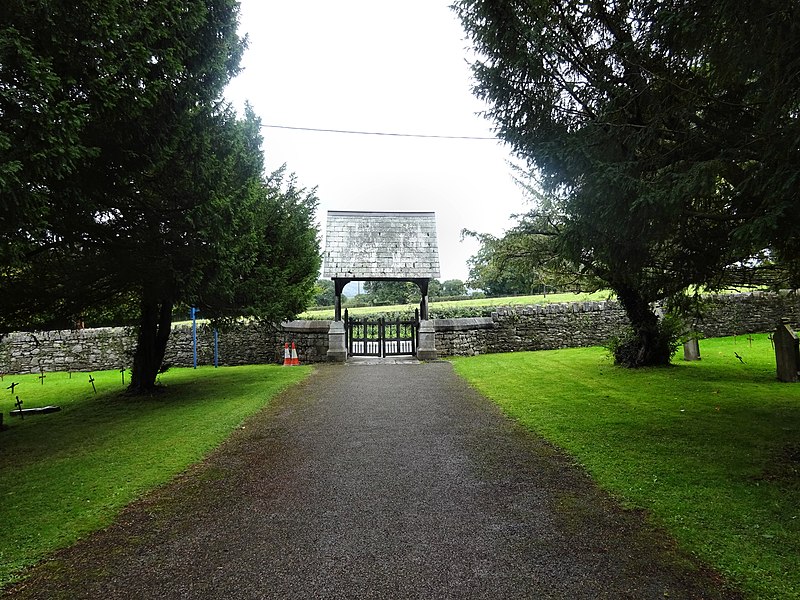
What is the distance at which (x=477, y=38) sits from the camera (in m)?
6.71

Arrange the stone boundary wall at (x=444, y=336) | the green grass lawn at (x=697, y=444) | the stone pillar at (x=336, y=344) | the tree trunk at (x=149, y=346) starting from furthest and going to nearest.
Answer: the stone boundary wall at (x=444, y=336)
the stone pillar at (x=336, y=344)
the tree trunk at (x=149, y=346)
the green grass lawn at (x=697, y=444)

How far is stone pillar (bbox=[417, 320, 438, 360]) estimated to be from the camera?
16297 mm

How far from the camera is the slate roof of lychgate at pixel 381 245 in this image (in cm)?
1698

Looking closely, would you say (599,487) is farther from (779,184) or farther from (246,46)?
(246,46)

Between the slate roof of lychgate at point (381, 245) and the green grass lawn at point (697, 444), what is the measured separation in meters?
6.37

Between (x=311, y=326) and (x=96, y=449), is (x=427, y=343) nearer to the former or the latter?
(x=311, y=326)

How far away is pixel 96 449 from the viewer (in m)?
6.45

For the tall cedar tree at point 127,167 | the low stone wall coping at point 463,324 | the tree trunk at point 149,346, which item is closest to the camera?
the tall cedar tree at point 127,167

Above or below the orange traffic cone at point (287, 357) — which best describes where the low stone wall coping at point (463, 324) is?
above

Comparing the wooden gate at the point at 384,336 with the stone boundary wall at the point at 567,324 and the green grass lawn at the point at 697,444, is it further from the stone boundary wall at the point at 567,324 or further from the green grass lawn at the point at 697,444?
the green grass lawn at the point at 697,444

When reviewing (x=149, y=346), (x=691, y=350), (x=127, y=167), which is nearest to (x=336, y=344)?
(x=149, y=346)

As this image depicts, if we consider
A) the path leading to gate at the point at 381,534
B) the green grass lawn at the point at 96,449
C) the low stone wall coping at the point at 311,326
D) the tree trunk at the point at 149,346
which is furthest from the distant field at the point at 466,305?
the path leading to gate at the point at 381,534

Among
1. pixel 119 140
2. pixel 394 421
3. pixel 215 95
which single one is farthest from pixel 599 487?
pixel 215 95

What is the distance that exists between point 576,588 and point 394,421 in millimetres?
4694
